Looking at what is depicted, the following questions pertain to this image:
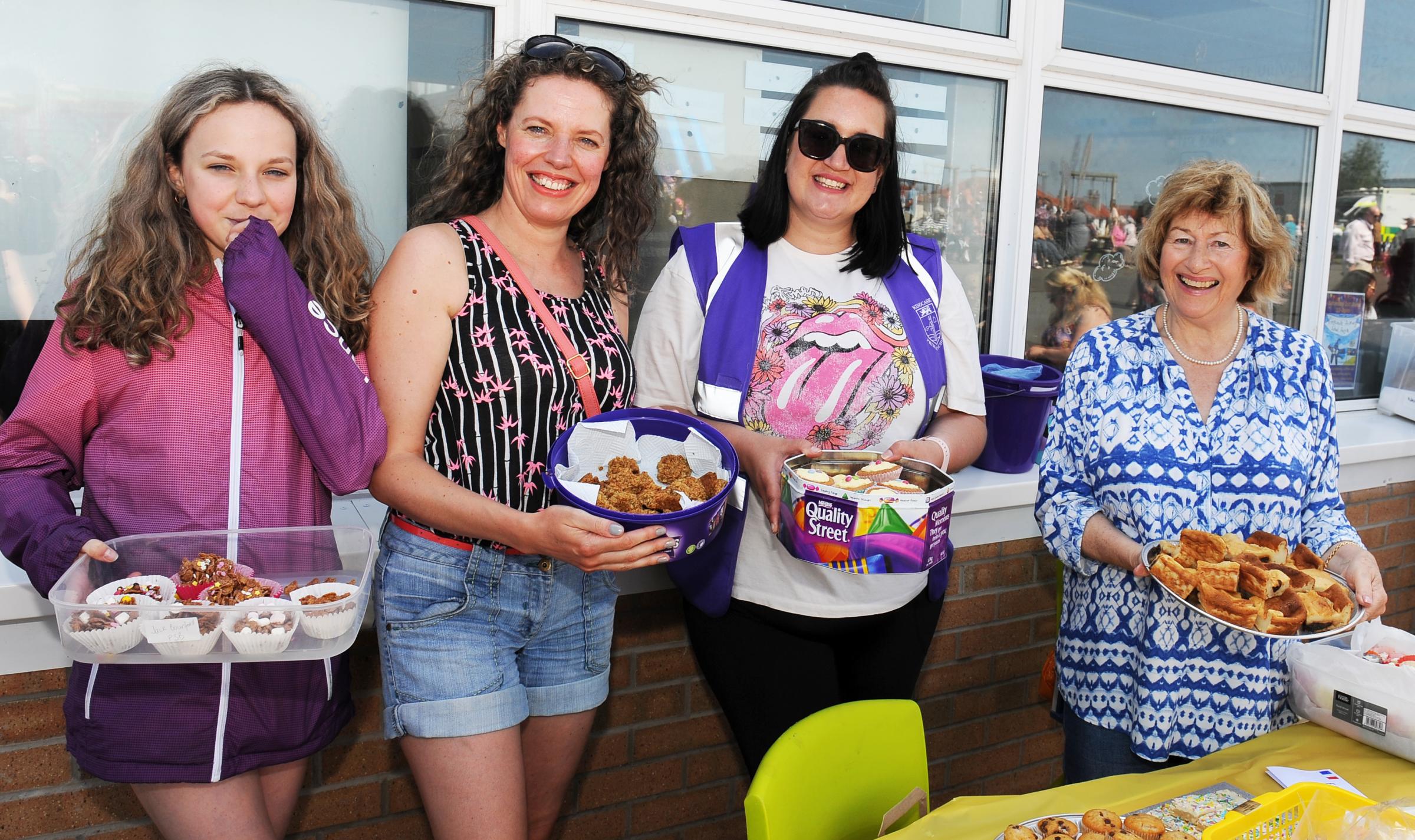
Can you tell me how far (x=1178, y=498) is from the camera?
203 cm

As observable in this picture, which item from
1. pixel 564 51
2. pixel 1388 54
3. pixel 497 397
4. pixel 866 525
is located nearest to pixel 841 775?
pixel 866 525

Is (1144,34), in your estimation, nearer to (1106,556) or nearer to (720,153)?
(720,153)

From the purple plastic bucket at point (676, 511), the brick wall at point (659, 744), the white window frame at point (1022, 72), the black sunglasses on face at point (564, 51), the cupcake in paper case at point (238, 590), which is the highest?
the white window frame at point (1022, 72)

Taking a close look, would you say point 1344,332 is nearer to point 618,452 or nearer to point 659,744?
point 659,744

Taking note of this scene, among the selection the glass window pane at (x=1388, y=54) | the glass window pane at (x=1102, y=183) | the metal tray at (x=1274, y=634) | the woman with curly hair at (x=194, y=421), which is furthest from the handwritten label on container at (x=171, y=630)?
the glass window pane at (x=1388, y=54)

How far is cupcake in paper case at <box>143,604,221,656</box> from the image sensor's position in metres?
1.41

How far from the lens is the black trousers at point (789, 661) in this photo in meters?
2.04

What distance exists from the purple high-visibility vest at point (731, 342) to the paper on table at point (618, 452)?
0.09 meters

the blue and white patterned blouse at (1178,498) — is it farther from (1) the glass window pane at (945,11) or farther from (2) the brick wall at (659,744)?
(1) the glass window pane at (945,11)

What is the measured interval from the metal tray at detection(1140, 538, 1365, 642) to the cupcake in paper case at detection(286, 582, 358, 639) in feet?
4.57

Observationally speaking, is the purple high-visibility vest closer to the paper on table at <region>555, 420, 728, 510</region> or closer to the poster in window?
the paper on table at <region>555, 420, 728, 510</region>

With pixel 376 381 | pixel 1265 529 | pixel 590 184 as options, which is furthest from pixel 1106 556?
pixel 376 381

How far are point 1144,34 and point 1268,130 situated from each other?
2.68 ft

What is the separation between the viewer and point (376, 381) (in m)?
1.70
